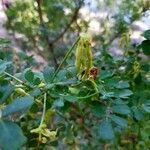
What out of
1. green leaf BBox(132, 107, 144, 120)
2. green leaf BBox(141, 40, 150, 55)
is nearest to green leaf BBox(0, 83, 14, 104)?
green leaf BBox(132, 107, 144, 120)

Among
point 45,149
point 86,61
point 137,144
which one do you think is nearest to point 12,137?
point 86,61

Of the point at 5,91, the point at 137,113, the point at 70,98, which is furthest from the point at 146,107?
the point at 5,91

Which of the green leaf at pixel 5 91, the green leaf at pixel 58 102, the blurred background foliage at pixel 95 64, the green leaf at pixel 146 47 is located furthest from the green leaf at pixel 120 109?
the green leaf at pixel 146 47

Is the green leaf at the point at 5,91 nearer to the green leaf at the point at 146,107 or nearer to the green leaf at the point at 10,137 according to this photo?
the green leaf at the point at 10,137

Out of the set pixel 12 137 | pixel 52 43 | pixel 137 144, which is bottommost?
pixel 12 137

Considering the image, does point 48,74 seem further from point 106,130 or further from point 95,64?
point 95,64

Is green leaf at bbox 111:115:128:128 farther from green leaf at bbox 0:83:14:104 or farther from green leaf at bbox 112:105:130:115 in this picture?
green leaf at bbox 0:83:14:104

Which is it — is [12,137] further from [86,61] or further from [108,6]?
[108,6]
